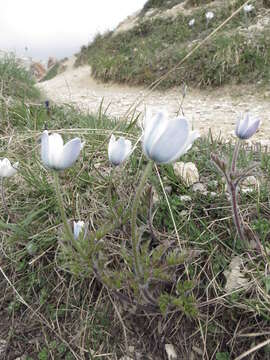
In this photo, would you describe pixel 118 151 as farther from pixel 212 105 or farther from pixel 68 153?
pixel 212 105

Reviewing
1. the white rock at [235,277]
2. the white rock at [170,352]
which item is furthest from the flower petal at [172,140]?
the white rock at [170,352]

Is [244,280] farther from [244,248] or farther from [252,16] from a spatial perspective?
[252,16]

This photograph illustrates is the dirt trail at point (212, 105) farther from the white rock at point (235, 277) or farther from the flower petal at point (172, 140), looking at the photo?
the flower petal at point (172, 140)

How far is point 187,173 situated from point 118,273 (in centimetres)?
75

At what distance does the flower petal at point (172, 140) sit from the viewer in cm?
90

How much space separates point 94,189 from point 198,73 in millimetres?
4591

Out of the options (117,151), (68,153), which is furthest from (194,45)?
(68,153)

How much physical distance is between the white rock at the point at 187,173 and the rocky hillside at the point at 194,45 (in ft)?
12.9

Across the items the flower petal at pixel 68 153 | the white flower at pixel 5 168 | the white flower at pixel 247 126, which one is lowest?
the white flower at pixel 5 168

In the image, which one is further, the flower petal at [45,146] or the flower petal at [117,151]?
the flower petal at [117,151]

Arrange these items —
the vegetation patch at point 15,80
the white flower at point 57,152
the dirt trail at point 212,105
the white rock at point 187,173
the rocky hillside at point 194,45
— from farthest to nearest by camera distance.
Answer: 1. the rocky hillside at point 194,45
2. the vegetation patch at point 15,80
3. the dirt trail at point 212,105
4. the white rock at point 187,173
5. the white flower at point 57,152

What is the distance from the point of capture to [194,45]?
267 inches

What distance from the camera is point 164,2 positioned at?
12.5m

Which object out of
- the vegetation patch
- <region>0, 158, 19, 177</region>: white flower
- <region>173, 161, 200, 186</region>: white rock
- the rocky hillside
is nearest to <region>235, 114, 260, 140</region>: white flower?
<region>173, 161, 200, 186</region>: white rock
